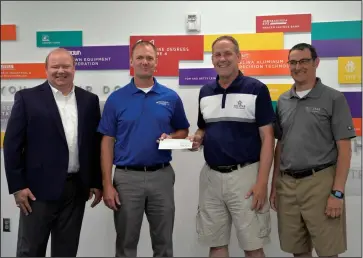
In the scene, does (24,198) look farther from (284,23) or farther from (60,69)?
(284,23)

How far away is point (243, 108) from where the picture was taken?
2.05 meters

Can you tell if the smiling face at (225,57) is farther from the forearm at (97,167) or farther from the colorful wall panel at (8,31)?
the colorful wall panel at (8,31)

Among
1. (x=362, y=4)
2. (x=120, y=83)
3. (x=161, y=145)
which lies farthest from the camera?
(x=120, y=83)

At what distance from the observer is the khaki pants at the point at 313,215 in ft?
6.74

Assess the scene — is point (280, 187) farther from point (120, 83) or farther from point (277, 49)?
point (120, 83)

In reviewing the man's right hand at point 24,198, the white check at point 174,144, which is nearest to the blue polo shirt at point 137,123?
the white check at point 174,144

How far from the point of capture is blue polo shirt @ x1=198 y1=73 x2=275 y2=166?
6.70 feet

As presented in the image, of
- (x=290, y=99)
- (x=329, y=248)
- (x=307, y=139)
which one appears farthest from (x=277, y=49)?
(x=329, y=248)

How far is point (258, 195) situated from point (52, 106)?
136 centimetres

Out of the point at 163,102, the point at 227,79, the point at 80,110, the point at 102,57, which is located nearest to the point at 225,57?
the point at 227,79

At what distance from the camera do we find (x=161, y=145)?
204 centimetres

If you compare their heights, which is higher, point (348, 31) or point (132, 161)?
point (348, 31)

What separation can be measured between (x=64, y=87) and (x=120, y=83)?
901 millimetres

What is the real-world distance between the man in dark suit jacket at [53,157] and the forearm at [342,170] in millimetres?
1512
